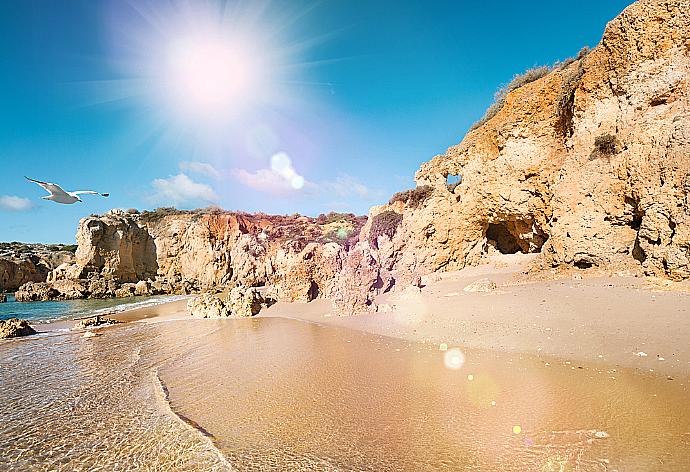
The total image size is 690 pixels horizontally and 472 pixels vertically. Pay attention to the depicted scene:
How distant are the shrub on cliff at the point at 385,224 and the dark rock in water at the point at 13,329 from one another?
11412 mm

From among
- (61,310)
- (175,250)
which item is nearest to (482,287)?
(61,310)

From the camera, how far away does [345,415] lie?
3625 mm

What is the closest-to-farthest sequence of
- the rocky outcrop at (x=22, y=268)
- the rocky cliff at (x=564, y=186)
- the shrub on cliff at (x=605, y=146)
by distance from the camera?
1. the rocky cliff at (x=564, y=186)
2. the shrub on cliff at (x=605, y=146)
3. the rocky outcrop at (x=22, y=268)

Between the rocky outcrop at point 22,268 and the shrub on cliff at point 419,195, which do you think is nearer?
the shrub on cliff at point 419,195

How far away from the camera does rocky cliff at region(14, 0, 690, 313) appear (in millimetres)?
8164

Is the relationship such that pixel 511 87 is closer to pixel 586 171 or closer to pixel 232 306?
pixel 586 171

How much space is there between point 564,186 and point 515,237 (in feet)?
14.8

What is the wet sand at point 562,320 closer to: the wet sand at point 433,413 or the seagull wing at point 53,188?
the wet sand at point 433,413

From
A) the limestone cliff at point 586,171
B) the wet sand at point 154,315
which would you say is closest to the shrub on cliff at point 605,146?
the limestone cliff at point 586,171

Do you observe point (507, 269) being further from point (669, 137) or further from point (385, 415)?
point (385, 415)

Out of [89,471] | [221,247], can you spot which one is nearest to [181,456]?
[89,471]

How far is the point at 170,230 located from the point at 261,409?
38.1 metres

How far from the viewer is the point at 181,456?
298 cm

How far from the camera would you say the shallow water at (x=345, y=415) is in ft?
9.22
